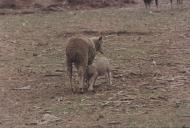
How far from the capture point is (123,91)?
10367 mm

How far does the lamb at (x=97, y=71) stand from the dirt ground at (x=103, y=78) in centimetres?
18

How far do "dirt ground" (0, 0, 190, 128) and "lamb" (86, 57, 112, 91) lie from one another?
0.59 ft

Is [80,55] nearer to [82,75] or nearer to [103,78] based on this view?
[82,75]

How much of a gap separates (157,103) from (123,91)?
107 cm

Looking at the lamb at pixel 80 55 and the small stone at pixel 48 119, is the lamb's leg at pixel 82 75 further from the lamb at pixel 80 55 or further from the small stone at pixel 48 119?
the small stone at pixel 48 119

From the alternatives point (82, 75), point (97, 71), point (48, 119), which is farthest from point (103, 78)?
point (48, 119)

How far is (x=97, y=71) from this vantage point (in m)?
10.8

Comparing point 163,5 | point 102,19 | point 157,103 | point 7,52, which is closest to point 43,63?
point 7,52

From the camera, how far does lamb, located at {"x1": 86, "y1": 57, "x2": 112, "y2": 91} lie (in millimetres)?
10578

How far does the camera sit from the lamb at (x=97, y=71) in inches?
416

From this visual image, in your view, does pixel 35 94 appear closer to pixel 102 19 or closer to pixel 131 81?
pixel 131 81

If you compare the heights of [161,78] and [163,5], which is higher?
[161,78]

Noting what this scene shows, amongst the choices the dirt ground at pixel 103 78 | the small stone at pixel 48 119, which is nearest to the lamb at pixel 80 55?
the dirt ground at pixel 103 78

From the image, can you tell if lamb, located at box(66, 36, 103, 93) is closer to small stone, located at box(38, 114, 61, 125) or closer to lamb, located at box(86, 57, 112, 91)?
lamb, located at box(86, 57, 112, 91)
